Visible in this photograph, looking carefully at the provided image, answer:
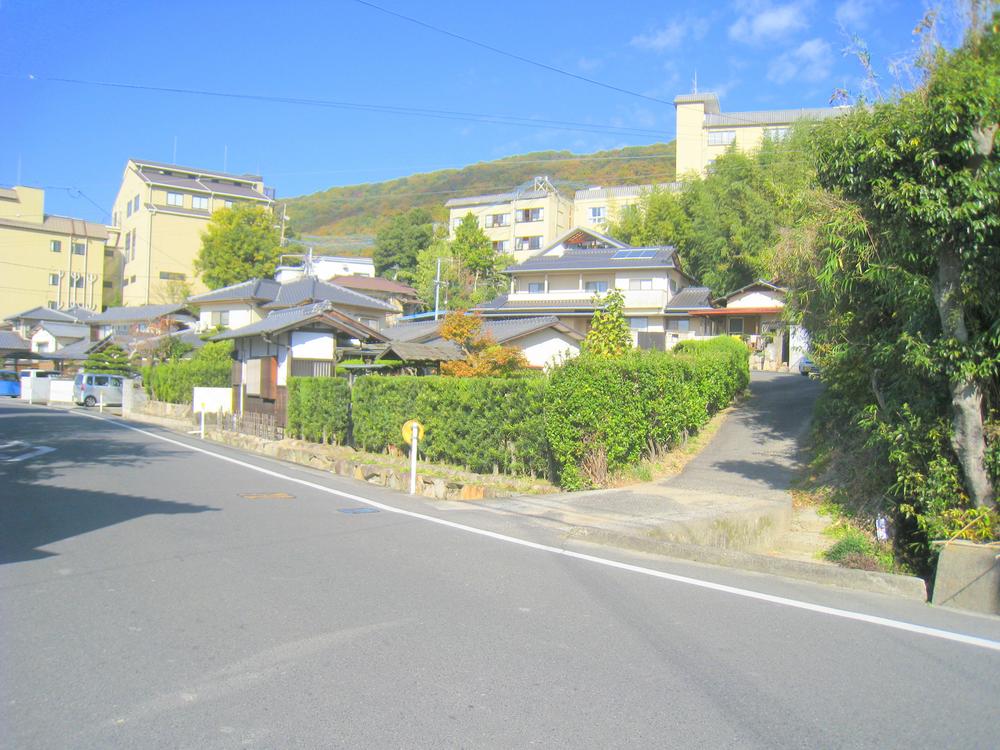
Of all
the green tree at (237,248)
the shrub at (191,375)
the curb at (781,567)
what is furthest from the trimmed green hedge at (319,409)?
the green tree at (237,248)

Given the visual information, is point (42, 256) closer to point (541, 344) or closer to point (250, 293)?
point (250, 293)

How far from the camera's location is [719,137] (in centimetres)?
7038

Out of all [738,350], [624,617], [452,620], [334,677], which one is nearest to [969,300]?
[624,617]

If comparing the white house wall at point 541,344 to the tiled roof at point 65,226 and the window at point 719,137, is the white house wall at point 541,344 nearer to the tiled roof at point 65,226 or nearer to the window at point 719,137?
the window at point 719,137

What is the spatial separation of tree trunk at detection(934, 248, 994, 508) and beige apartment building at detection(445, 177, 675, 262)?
5746 centimetres

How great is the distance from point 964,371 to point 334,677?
7.04 meters

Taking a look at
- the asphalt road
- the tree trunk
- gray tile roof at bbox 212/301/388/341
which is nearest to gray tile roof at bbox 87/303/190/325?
gray tile roof at bbox 212/301/388/341

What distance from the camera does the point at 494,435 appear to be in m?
16.8

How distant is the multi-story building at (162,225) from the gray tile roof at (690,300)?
4298 cm

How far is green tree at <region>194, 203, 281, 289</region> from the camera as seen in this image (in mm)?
58125

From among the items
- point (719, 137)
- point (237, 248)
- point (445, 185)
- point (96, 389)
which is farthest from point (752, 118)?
point (445, 185)

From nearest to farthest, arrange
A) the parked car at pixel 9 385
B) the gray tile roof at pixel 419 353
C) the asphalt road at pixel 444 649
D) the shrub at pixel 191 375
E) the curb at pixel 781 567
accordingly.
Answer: the asphalt road at pixel 444 649
the curb at pixel 781 567
the gray tile roof at pixel 419 353
the shrub at pixel 191 375
the parked car at pixel 9 385

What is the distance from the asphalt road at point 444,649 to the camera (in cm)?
403

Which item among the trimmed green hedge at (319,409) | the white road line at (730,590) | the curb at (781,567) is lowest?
the white road line at (730,590)
